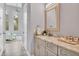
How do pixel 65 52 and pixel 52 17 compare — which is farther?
pixel 52 17

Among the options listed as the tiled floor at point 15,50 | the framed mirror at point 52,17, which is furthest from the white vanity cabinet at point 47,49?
the tiled floor at point 15,50

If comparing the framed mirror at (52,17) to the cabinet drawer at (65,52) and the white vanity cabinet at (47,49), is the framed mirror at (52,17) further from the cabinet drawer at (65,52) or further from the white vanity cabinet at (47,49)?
the cabinet drawer at (65,52)

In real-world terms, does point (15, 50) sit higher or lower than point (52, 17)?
lower

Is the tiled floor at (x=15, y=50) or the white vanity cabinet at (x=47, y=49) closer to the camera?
the white vanity cabinet at (x=47, y=49)

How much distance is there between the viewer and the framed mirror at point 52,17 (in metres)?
2.71

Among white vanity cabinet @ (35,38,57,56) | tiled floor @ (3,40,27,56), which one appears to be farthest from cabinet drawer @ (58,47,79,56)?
tiled floor @ (3,40,27,56)

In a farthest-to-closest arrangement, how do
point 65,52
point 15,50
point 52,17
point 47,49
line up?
1. point 15,50
2. point 52,17
3. point 47,49
4. point 65,52

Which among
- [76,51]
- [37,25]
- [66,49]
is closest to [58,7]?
[37,25]

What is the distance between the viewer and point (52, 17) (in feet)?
9.70

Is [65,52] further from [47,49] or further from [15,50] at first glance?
[15,50]

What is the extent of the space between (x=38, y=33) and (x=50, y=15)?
0.56m

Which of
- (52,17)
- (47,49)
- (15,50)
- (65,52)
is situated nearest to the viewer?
(65,52)

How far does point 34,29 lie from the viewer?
11.4 ft

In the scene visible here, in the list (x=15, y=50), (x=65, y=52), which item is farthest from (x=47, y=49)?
(x=15, y=50)
